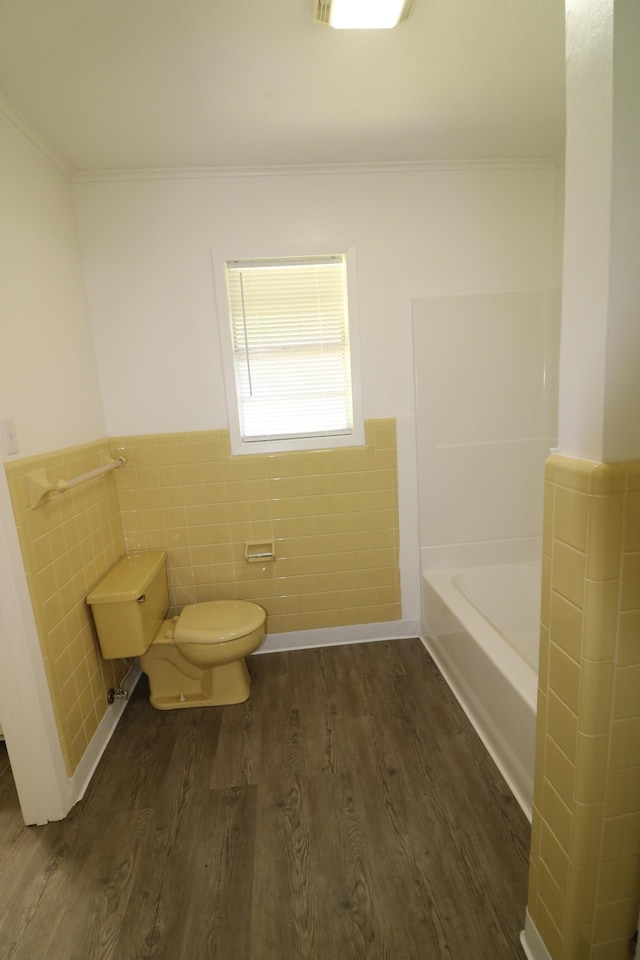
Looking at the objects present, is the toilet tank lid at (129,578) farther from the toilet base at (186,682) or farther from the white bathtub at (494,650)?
the white bathtub at (494,650)

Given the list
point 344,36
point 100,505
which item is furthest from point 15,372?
point 344,36

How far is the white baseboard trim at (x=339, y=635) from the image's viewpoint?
2.38 metres

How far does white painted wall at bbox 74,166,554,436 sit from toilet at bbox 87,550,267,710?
2.60 ft

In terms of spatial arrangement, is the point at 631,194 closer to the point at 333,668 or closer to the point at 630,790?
the point at 630,790

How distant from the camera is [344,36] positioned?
1.27 meters

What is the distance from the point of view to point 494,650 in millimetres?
1651

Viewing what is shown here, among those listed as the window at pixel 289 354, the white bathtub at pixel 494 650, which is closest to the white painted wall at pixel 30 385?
the window at pixel 289 354

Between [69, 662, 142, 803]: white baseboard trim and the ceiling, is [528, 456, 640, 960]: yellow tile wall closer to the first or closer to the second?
the ceiling

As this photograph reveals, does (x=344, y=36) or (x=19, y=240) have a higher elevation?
(x=344, y=36)

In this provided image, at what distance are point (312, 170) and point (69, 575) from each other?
2.10 m

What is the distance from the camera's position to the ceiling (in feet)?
3.94

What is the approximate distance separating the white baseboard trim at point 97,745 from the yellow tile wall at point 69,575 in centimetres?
4

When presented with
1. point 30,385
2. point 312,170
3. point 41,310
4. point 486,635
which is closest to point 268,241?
point 312,170

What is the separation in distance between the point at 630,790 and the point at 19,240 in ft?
7.59
